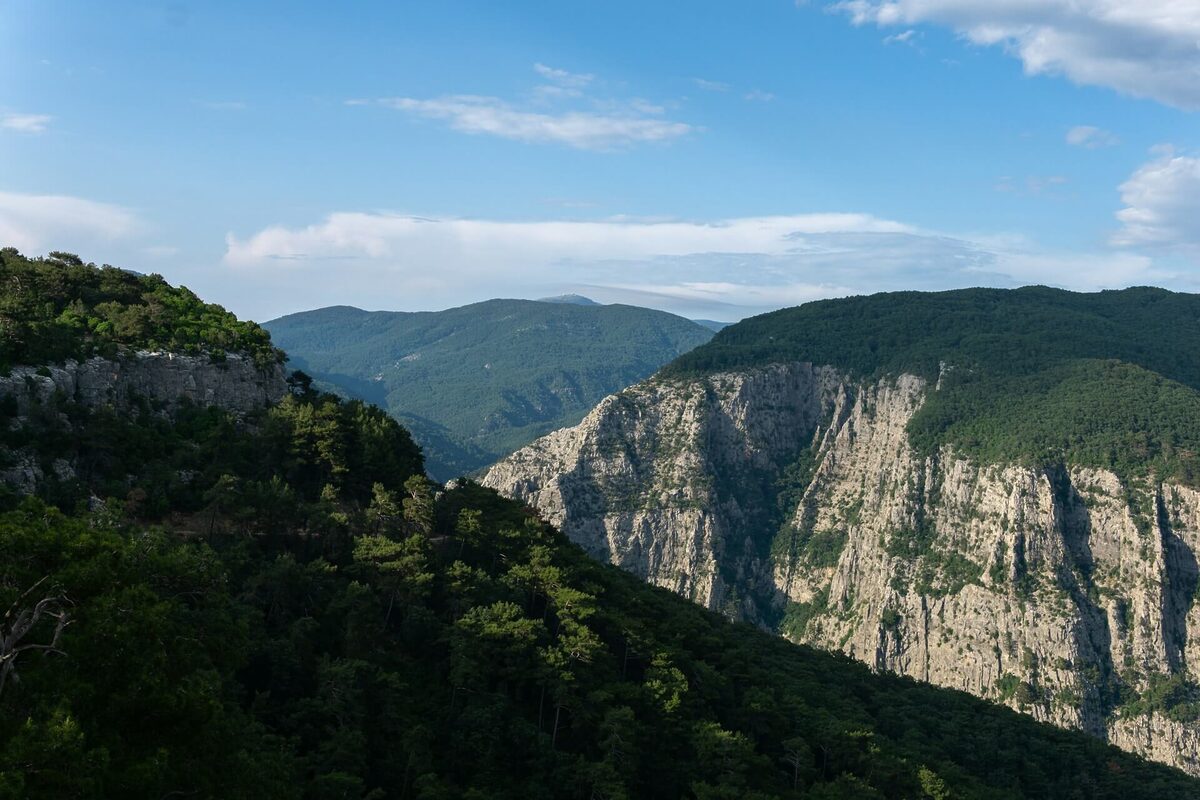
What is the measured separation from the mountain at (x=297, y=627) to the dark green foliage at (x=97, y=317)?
26cm

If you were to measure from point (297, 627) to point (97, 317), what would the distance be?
36922 mm

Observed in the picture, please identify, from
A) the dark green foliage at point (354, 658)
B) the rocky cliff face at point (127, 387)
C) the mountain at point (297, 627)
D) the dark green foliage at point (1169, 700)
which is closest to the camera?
the dark green foliage at point (354, 658)

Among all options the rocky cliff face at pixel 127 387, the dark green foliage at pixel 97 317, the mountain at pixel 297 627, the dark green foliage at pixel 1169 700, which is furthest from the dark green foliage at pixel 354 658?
the dark green foliage at pixel 1169 700

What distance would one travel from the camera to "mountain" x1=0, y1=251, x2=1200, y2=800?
27984mm

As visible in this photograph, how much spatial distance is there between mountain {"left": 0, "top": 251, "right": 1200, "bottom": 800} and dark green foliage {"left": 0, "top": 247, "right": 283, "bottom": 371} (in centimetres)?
26

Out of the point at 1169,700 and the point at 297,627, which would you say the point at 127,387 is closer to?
the point at 297,627

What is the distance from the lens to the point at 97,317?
240 ft

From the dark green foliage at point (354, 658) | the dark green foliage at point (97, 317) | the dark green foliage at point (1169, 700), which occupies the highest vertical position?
the dark green foliage at point (97, 317)

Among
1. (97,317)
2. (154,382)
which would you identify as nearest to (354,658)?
(154,382)

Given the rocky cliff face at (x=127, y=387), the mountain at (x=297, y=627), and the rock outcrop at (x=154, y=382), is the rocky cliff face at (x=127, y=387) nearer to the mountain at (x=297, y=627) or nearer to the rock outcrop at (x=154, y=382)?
the rock outcrop at (x=154, y=382)

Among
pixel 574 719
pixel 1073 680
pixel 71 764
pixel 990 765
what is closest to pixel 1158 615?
pixel 1073 680

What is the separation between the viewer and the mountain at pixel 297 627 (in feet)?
91.8

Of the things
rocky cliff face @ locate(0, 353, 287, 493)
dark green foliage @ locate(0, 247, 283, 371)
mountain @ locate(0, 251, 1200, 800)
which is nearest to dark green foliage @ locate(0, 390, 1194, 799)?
mountain @ locate(0, 251, 1200, 800)

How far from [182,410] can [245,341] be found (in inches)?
416
